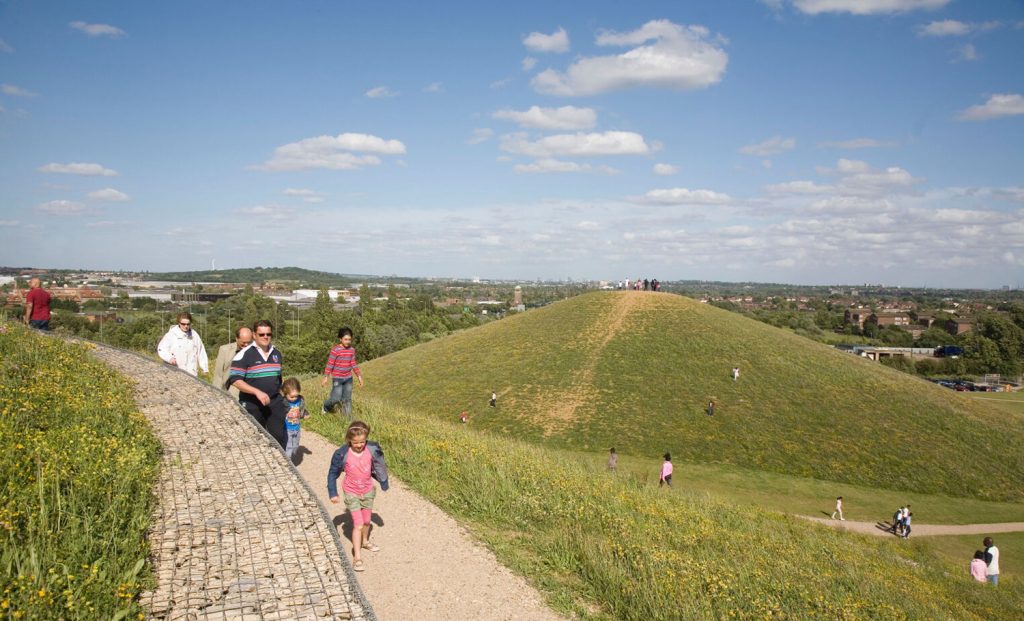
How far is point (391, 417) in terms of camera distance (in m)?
17.6

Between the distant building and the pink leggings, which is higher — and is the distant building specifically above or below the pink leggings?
below

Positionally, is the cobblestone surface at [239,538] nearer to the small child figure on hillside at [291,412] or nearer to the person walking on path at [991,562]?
the small child figure on hillside at [291,412]

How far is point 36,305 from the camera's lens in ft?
56.1

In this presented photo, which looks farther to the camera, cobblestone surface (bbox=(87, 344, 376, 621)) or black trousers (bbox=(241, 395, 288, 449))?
black trousers (bbox=(241, 395, 288, 449))

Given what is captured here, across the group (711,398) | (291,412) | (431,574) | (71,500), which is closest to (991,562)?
(431,574)

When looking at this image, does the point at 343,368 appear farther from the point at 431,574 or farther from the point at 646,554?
the point at 646,554

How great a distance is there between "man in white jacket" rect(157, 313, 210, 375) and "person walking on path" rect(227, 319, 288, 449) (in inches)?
137

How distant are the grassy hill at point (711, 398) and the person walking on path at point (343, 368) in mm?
23810

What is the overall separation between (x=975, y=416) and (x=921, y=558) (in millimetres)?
32142

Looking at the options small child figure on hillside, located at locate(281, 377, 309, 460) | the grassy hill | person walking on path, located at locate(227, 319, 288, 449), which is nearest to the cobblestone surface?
person walking on path, located at locate(227, 319, 288, 449)

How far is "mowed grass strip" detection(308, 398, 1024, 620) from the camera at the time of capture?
7.78 meters

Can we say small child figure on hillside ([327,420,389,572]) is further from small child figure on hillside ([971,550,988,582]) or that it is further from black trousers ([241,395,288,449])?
small child figure on hillside ([971,550,988,582])

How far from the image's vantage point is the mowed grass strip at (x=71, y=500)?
4859 millimetres

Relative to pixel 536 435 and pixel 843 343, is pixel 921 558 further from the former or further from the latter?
pixel 843 343
